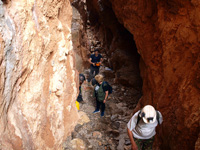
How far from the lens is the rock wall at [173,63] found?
274 cm

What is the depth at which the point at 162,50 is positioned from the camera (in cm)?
370

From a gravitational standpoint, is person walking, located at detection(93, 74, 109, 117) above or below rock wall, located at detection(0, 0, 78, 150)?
below

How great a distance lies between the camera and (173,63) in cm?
329

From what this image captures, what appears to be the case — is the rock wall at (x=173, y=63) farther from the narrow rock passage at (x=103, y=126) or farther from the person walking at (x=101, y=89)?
the person walking at (x=101, y=89)

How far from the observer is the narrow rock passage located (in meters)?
3.34

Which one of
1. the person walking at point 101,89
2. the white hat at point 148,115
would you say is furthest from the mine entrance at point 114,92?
the white hat at point 148,115

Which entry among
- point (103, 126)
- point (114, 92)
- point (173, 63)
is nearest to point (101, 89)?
point (103, 126)

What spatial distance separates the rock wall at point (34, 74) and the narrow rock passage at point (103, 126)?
400 mm

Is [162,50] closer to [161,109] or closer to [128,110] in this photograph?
[161,109]

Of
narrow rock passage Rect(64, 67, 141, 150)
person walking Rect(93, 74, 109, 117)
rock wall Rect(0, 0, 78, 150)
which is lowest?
narrow rock passage Rect(64, 67, 141, 150)

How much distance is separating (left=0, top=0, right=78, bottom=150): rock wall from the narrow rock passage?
15.7 inches

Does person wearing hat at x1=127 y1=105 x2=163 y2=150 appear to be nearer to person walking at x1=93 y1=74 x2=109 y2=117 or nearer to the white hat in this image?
the white hat

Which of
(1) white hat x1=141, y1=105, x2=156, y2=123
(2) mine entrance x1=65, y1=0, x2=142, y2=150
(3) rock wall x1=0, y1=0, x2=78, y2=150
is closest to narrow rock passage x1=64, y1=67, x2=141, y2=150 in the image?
(2) mine entrance x1=65, y1=0, x2=142, y2=150

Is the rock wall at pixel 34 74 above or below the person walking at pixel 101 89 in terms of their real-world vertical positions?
above
